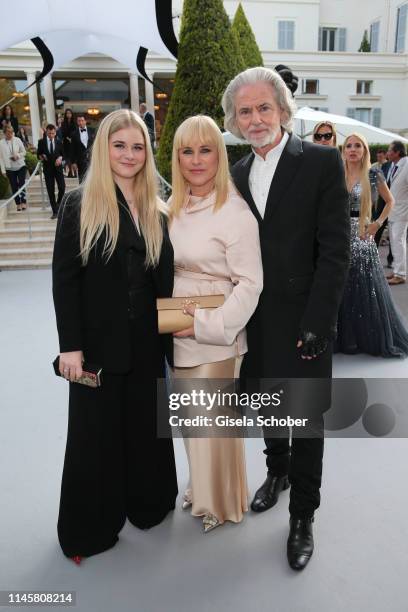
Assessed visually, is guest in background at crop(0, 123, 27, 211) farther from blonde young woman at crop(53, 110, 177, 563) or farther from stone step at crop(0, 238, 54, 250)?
blonde young woman at crop(53, 110, 177, 563)

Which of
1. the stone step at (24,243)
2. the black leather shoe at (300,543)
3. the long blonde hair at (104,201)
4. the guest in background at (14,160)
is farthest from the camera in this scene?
the guest in background at (14,160)

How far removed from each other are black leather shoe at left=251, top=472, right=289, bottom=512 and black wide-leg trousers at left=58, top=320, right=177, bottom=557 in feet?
1.91

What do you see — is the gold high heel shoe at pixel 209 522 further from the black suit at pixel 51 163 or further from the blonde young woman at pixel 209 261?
the black suit at pixel 51 163

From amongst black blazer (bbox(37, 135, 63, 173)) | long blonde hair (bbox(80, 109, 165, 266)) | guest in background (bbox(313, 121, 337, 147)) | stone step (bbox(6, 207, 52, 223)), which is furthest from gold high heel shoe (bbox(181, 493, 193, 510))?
black blazer (bbox(37, 135, 63, 173))

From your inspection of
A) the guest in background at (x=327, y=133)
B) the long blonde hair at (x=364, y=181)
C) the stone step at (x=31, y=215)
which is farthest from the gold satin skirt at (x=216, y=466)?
the stone step at (x=31, y=215)

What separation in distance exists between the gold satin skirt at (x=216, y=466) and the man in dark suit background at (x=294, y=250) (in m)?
0.23

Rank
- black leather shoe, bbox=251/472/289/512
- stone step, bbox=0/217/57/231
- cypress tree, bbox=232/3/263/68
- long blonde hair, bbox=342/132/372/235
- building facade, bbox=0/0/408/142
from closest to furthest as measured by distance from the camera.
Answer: black leather shoe, bbox=251/472/289/512, long blonde hair, bbox=342/132/372/235, stone step, bbox=0/217/57/231, cypress tree, bbox=232/3/263/68, building facade, bbox=0/0/408/142

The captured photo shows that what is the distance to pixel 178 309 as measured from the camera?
2000mm

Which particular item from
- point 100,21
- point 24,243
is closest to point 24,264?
point 24,243

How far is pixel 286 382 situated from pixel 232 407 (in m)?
0.28

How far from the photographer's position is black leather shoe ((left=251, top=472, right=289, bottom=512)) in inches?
97.8

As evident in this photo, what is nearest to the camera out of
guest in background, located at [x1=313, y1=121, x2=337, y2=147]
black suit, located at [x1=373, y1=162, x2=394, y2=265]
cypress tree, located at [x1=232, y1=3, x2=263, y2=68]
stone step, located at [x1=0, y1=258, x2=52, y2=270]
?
guest in background, located at [x1=313, y1=121, x2=337, y2=147]

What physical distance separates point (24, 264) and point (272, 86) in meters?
7.27

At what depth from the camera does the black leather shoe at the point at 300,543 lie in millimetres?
2105
